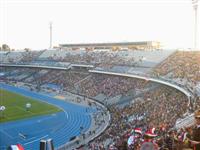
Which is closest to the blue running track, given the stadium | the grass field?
→ the stadium

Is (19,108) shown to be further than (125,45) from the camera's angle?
No

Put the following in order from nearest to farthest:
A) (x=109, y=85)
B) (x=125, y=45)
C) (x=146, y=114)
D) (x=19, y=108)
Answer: (x=146, y=114) → (x=19, y=108) → (x=109, y=85) → (x=125, y=45)

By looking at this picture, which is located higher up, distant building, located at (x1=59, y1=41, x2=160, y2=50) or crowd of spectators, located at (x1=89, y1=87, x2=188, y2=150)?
distant building, located at (x1=59, y1=41, x2=160, y2=50)

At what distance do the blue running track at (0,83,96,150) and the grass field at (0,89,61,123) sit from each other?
1326 mm

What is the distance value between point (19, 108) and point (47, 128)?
371 inches

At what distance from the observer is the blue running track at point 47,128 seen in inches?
1083

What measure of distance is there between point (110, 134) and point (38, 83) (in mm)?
33081

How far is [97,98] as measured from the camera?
4247 centimetres

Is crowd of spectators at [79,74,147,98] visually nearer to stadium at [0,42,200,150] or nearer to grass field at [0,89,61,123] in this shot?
stadium at [0,42,200,150]

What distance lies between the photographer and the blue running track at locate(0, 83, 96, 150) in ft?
90.3

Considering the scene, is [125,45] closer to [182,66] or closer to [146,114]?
[182,66]

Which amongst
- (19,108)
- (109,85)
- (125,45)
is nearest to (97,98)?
(109,85)

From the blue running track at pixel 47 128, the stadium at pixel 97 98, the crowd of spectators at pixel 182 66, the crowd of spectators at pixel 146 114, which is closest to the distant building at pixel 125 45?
the stadium at pixel 97 98

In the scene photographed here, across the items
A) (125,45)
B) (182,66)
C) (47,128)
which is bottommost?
(47,128)
